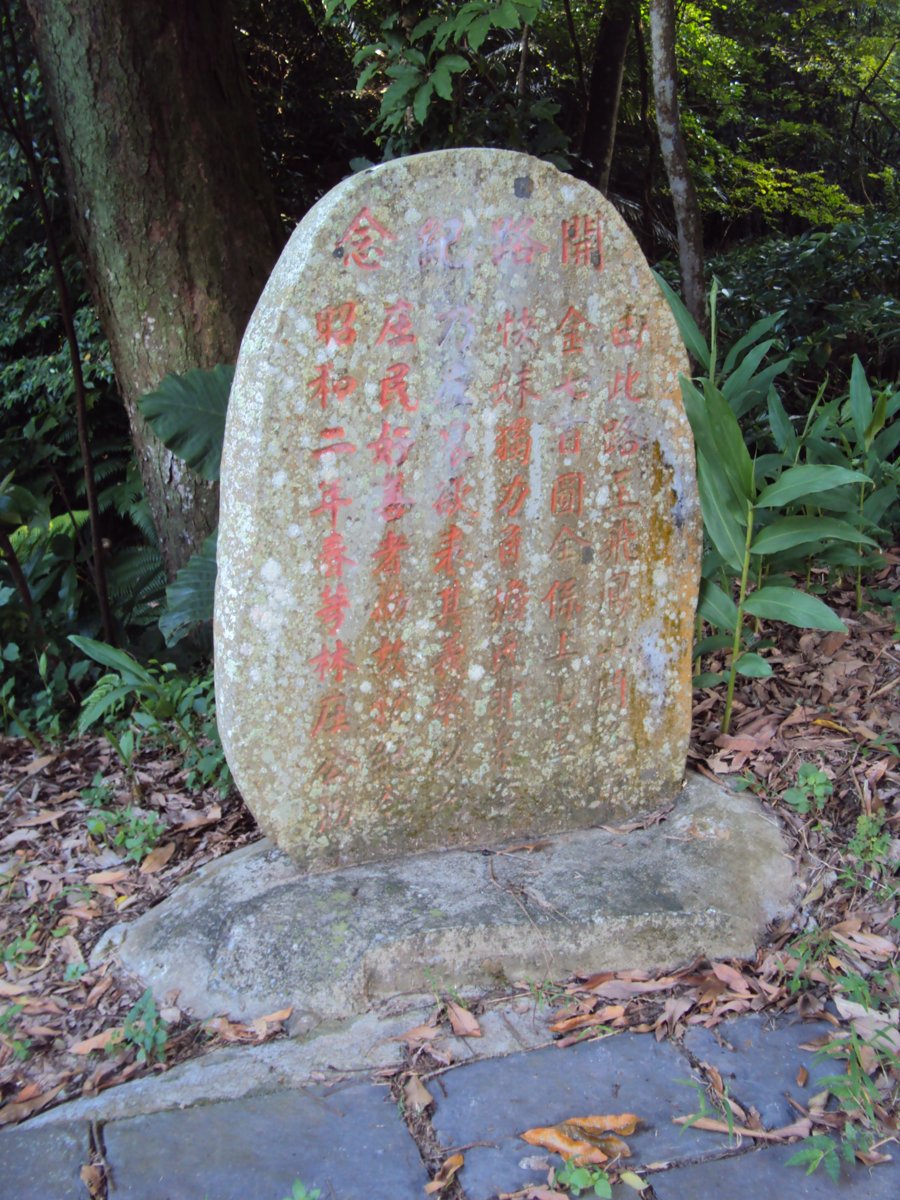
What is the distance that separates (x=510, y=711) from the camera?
232cm

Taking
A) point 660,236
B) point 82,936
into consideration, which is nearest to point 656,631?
point 82,936

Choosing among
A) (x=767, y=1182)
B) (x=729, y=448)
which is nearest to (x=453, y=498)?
(x=729, y=448)

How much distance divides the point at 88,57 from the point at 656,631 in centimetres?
255

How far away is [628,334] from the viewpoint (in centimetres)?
220

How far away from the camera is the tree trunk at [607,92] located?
512 centimetres

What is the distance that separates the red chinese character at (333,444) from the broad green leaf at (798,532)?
1151 millimetres

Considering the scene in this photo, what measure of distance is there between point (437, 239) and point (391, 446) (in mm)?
440

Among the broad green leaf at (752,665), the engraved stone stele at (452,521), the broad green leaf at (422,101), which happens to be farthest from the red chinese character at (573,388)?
the broad green leaf at (422,101)

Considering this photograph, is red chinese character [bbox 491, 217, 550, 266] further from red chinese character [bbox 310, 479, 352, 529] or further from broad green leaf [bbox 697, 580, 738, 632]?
broad green leaf [bbox 697, 580, 738, 632]

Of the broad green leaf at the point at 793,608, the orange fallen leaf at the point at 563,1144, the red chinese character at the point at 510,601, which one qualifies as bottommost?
the orange fallen leaf at the point at 563,1144

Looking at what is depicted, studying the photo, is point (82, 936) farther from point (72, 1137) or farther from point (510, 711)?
point (510, 711)

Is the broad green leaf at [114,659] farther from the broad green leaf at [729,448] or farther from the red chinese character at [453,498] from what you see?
the broad green leaf at [729,448]

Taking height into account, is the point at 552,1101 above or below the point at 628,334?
below

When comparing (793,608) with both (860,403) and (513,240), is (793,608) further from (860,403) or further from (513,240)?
(513,240)
